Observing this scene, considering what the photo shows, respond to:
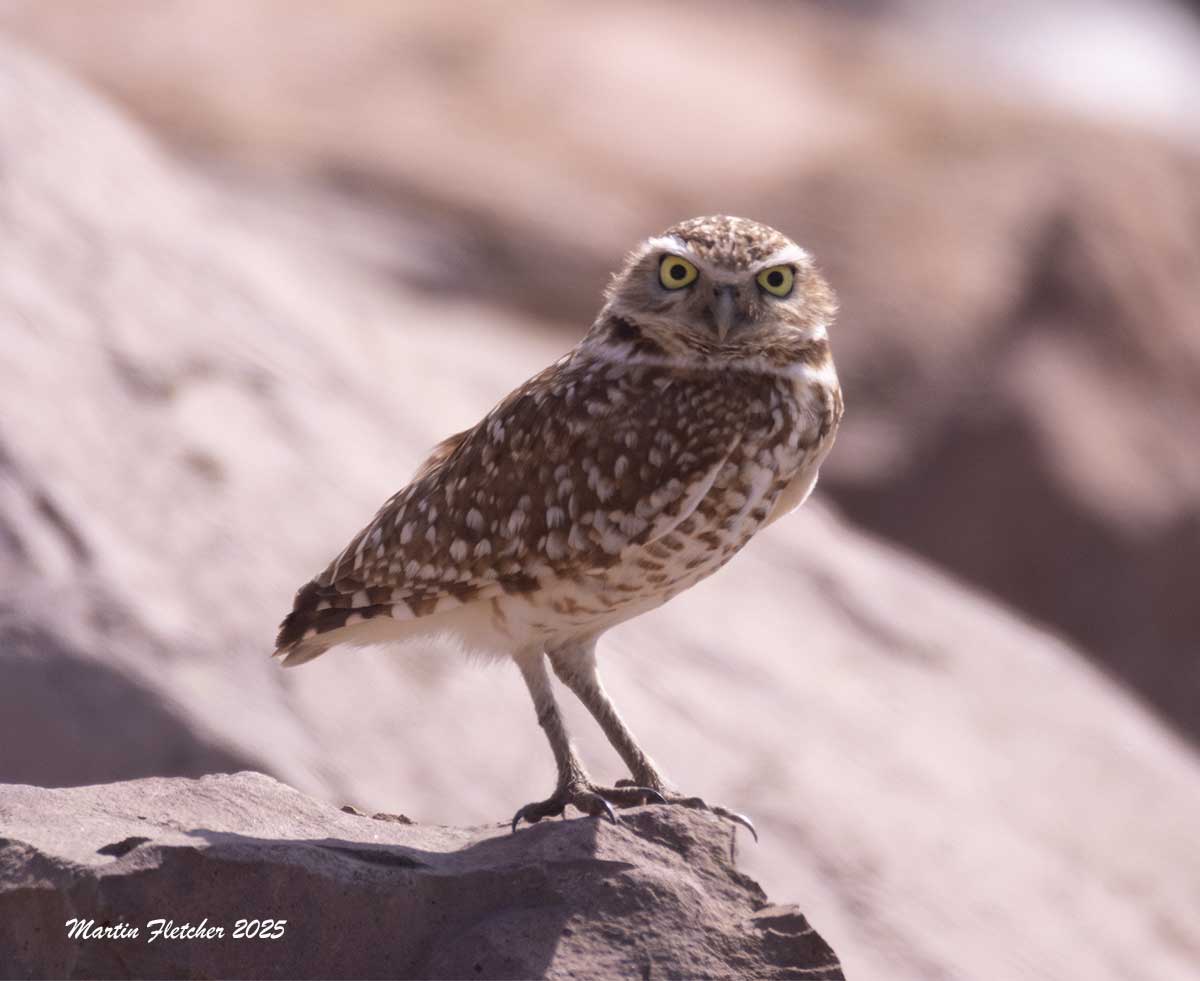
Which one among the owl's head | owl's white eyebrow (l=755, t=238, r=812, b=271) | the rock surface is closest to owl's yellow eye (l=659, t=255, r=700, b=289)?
the owl's head

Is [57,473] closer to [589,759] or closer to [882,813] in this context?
[589,759]

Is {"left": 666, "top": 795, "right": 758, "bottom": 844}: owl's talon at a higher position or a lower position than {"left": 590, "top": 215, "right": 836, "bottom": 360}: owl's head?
lower

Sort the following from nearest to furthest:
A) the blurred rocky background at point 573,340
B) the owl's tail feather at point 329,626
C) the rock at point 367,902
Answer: the rock at point 367,902 → the owl's tail feather at point 329,626 → the blurred rocky background at point 573,340

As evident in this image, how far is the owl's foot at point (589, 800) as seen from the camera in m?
5.14

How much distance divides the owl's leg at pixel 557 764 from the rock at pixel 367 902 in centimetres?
24

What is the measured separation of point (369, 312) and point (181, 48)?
5600mm

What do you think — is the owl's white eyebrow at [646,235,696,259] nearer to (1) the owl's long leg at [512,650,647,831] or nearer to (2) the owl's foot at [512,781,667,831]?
(1) the owl's long leg at [512,650,647,831]

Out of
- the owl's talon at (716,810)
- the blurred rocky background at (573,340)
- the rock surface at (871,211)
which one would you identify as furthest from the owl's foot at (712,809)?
the rock surface at (871,211)

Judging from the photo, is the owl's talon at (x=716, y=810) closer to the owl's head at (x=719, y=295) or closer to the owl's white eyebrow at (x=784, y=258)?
the owl's head at (x=719, y=295)

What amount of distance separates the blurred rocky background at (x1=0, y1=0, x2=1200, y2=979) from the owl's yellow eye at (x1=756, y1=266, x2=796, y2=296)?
3.10 metres

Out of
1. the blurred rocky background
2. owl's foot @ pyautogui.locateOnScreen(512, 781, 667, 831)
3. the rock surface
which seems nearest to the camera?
owl's foot @ pyautogui.locateOnScreen(512, 781, 667, 831)

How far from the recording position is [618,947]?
178 inches

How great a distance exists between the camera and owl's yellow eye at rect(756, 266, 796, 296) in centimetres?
500

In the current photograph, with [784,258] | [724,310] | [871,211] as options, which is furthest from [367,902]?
[871,211]
